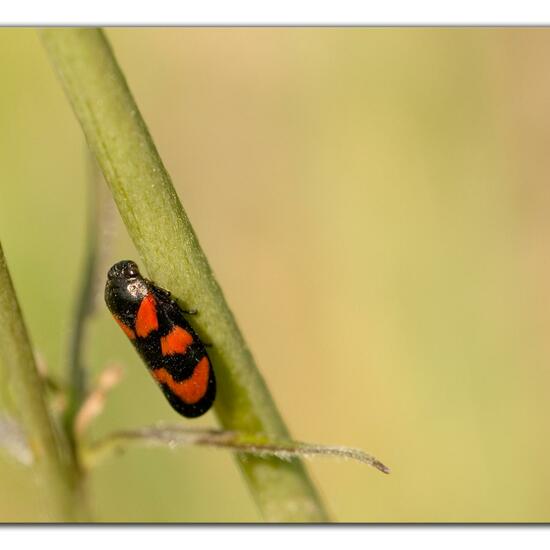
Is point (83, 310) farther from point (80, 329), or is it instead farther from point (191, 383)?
point (191, 383)

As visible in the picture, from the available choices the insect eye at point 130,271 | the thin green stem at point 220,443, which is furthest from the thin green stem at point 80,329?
the insect eye at point 130,271

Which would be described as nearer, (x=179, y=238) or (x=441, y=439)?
(x=179, y=238)

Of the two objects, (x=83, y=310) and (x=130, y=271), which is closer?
(x=83, y=310)

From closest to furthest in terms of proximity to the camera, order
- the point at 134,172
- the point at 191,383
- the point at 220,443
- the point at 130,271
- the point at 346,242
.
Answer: the point at 134,172
the point at 220,443
the point at 191,383
the point at 130,271
the point at 346,242

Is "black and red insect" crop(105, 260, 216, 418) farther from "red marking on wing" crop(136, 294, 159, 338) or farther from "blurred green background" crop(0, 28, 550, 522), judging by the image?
"blurred green background" crop(0, 28, 550, 522)

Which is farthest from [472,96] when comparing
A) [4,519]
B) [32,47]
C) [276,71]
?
[4,519]

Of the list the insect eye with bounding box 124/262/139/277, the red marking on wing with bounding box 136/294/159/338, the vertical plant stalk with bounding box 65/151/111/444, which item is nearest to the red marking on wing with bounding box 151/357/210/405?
the red marking on wing with bounding box 136/294/159/338

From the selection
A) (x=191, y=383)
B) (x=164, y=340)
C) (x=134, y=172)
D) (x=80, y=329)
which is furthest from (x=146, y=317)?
(x=134, y=172)

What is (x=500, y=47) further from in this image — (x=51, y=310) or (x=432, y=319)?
(x=51, y=310)
